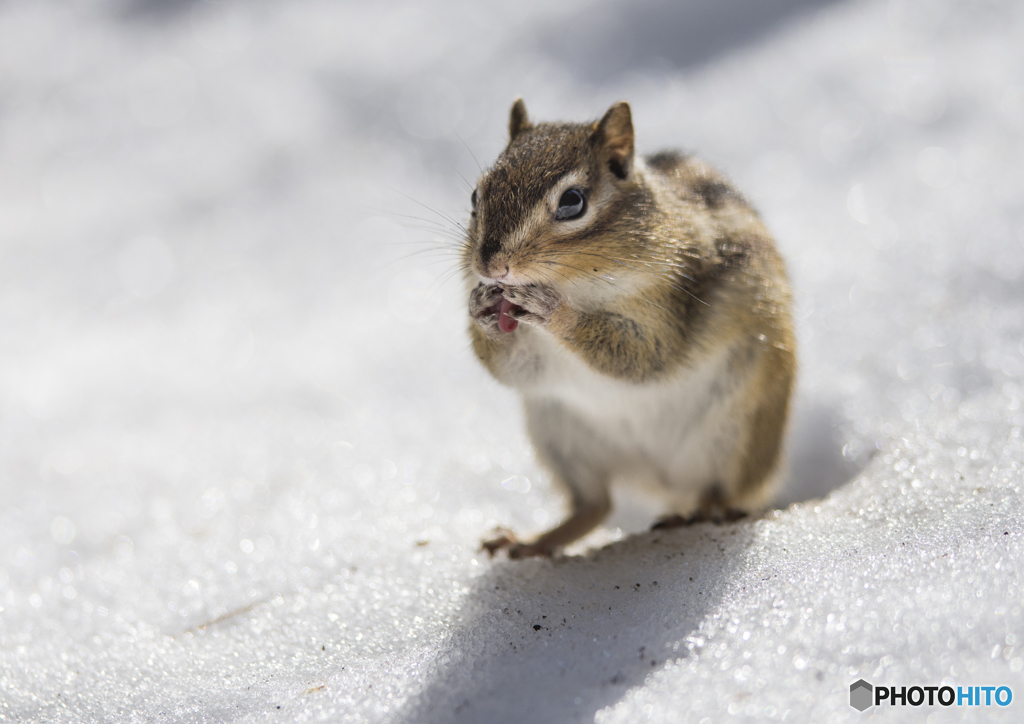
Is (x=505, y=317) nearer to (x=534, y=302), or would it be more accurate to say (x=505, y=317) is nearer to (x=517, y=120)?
(x=534, y=302)

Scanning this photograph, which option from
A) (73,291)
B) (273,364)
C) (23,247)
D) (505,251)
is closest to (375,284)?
(273,364)

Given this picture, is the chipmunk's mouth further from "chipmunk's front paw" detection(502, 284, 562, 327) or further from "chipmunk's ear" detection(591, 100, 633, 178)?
"chipmunk's ear" detection(591, 100, 633, 178)

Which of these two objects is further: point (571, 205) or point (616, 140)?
point (616, 140)

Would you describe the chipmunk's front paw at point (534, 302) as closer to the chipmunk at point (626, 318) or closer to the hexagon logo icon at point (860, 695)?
the chipmunk at point (626, 318)

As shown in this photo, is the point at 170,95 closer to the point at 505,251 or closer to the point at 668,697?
the point at 505,251

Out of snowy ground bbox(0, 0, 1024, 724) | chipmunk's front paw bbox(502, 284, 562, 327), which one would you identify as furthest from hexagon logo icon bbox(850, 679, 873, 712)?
chipmunk's front paw bbox(502, 284, 562, 327)

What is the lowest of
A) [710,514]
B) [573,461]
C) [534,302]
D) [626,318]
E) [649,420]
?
[710,514]

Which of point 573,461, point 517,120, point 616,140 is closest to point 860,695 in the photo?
point 573,461
